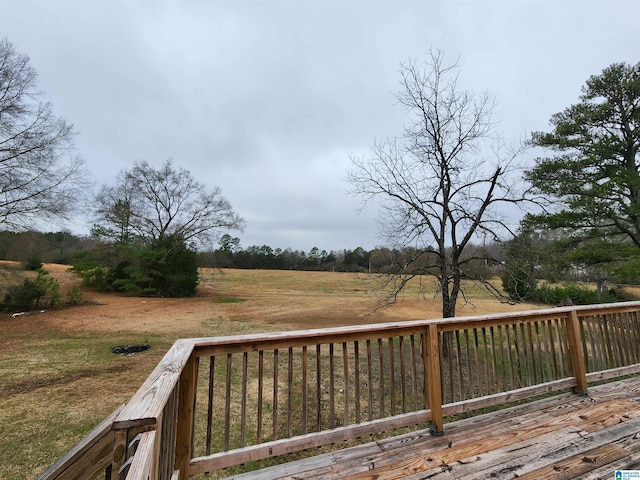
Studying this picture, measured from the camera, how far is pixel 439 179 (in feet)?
19.7

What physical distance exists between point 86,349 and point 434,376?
7651 millimetres

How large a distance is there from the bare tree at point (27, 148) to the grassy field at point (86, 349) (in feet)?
8.72

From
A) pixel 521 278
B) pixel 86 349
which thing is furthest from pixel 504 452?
pixel 86 349

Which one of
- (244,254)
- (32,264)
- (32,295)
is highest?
(244,254)

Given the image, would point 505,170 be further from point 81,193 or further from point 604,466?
point 81,193

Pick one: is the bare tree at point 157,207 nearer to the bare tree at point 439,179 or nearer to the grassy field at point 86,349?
the grassy field at point 86,349

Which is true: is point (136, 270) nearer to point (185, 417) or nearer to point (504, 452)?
point (185, 417)

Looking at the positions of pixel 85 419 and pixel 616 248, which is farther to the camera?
pixel 616 248

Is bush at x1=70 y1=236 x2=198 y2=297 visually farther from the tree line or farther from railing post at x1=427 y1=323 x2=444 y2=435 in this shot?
railing post at x1=427 y1=323 x2=444 y2=435

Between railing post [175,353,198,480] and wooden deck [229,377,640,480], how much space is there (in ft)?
1.32

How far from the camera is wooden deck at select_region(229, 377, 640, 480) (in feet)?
5.90

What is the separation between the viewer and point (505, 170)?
18.7 feet

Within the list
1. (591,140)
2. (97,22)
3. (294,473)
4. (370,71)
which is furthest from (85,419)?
(591,140)

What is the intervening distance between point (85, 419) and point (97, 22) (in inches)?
309
